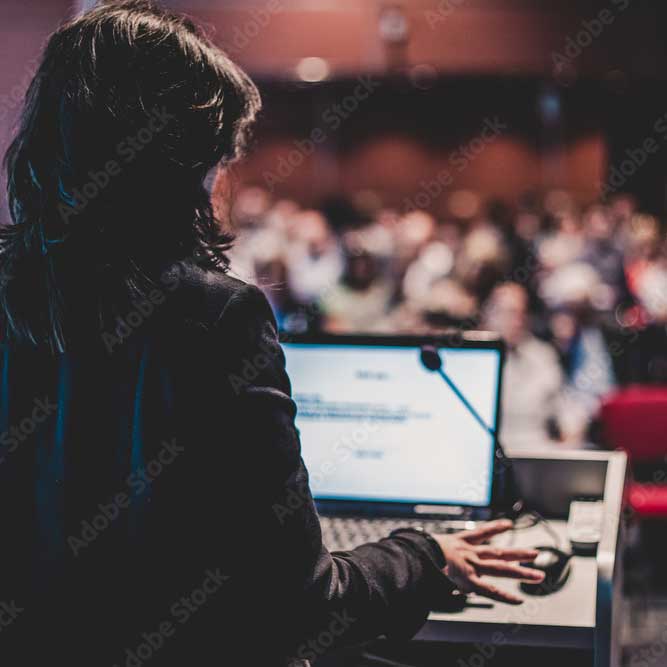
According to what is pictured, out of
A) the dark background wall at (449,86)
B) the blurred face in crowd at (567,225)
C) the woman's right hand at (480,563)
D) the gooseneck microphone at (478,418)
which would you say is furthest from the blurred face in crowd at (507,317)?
the blurred face in crowd at (567,225)

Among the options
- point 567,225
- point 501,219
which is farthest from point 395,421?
point 501,219

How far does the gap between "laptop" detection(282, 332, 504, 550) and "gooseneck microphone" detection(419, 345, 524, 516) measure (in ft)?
0.04

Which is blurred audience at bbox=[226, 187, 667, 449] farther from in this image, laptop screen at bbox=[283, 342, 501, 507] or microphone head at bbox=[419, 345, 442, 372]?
microphone head at bbox=[419, 345, 442, 372]

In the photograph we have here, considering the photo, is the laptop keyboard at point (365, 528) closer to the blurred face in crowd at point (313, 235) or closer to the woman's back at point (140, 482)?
the woman's back at point (140, 482)

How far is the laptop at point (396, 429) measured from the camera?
1695 millimetres

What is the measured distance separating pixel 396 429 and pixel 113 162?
36.9 inches

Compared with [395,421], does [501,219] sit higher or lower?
higher

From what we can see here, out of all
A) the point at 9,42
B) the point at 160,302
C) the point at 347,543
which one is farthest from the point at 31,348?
the point at 9,42

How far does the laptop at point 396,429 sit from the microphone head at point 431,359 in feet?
0.17

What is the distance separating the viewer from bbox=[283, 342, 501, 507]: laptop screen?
170cm

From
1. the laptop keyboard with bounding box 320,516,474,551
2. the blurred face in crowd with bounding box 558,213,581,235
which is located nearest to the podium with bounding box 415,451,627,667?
the laptop keyboard with bounding box 320,516,474,551

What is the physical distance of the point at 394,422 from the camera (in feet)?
5.70

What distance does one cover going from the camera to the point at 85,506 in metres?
0.95

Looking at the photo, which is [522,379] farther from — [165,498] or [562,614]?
[165,498]
